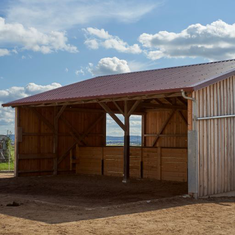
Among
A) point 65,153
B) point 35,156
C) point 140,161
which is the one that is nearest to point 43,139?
point 35,156

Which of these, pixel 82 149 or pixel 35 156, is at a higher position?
pixel 82 149

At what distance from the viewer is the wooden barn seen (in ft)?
39.0

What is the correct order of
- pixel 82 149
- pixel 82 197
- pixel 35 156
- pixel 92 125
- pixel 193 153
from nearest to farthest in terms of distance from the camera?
pixel 193 153
pixel 82 197
pixel 35 156
pixel 82 149
pixel 92 125

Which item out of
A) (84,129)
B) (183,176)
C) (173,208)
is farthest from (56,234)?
(84,129)

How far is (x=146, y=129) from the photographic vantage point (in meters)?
23.7

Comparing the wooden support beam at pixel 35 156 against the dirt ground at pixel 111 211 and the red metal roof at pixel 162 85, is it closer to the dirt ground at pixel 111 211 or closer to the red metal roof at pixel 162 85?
the red metal roof at pixel 162 85

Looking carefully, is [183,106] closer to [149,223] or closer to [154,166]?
[154,166]

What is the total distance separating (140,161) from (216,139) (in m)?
4.96

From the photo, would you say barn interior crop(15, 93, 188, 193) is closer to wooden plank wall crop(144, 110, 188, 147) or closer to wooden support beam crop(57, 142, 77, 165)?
wooden support beam crop(57, 142, 77, 165)

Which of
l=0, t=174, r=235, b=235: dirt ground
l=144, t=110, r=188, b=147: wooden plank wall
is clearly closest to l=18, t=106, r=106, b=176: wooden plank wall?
l=0, t=174, r=235, b=235: dirt ground

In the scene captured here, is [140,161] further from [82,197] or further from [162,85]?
[82,197]

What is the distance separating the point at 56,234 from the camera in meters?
7.14

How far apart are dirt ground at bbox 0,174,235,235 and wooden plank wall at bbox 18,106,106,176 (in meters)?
3.30

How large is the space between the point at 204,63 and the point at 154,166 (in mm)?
4671
